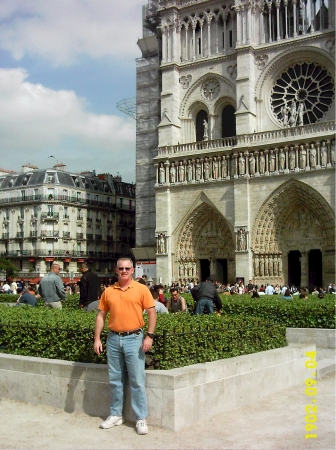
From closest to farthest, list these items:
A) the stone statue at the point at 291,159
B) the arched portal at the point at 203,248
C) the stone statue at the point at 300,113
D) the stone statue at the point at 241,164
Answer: the stone statue at the point at 291,159 < the stone statue at the point at 300,113 < the stone statue at the point at 241,164 < the arched portal at the point at 203,248

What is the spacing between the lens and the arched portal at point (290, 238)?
32.2 metres

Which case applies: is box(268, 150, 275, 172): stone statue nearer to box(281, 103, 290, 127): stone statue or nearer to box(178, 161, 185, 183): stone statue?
box(281, 103, 290, 127): stone statue

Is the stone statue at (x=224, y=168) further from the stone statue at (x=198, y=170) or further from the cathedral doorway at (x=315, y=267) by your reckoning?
the cathedral doorway at (x=315, y=267)

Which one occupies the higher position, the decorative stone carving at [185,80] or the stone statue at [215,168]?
the decorative stone carving at [185,80]

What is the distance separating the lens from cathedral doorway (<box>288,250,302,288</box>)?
34031 millimetres

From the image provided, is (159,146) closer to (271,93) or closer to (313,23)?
(271,93)

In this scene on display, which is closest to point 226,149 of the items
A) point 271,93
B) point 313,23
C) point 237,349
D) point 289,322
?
point 271,93

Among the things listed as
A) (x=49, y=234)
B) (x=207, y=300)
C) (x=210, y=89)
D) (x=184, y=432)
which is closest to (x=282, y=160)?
(x=210, y=89)

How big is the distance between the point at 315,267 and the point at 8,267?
25.6 m

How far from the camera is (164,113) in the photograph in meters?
36.6

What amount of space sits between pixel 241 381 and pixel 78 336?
2.23m

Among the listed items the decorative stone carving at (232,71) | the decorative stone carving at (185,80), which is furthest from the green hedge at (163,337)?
the decorative stone carving at (185,80)

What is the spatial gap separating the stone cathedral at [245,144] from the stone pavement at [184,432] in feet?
80.8

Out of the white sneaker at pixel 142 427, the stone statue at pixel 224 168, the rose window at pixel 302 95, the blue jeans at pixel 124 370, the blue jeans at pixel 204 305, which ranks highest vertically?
the rose window at pixel 302 95
